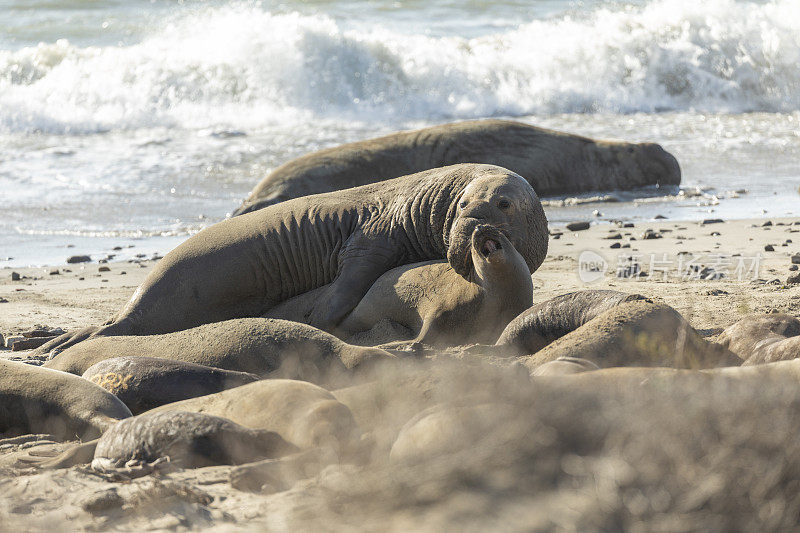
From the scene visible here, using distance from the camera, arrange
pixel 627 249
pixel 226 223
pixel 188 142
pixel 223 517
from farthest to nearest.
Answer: pixel 188 142
pixel 627 249
pixel 226 223
pixel 223 517

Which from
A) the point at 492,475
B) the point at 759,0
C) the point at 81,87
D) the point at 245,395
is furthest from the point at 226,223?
the point at 759,0

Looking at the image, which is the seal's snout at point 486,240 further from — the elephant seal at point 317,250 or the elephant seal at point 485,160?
the elephant seal at point 485,160

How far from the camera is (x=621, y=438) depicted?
8.33 ft

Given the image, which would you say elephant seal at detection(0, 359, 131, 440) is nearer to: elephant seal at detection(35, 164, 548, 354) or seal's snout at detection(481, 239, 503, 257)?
elephant seal at detection(35, 164, 548, 354)

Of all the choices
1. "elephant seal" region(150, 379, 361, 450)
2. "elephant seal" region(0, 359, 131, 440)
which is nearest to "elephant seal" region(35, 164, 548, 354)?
"elephant seal" region(0, 359, 131, 440)

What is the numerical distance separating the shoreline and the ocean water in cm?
179

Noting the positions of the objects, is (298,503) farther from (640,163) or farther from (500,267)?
(640,163)

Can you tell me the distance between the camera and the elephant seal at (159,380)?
436cm

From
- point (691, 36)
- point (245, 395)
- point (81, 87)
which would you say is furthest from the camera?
point (691, 36)

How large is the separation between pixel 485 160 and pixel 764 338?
7.61 metres

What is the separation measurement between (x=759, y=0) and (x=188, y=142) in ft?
55.2

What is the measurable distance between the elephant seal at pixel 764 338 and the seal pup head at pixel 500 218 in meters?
1.46

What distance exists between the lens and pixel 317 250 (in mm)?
6652

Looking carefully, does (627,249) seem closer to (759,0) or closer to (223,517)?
(223,517)
